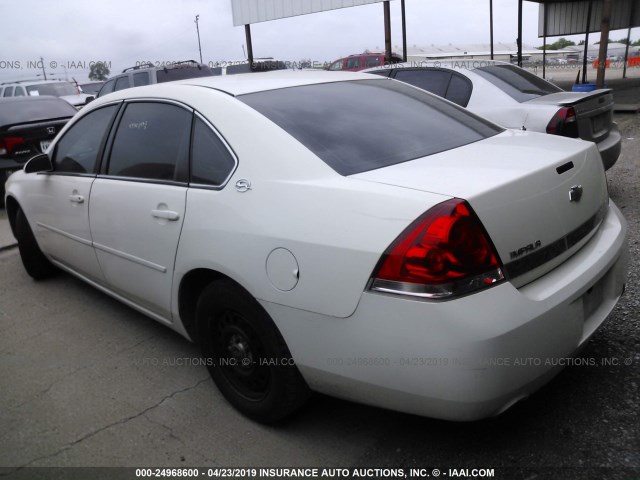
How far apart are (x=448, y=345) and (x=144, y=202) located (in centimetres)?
181

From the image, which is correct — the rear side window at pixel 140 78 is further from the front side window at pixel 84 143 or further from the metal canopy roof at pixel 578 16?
the metal canopy roof at pixel 578 16

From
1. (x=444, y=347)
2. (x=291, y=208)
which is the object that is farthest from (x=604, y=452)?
(x=291, y=208)

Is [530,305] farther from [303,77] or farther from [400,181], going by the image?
[303,77]

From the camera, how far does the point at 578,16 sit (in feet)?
77.6

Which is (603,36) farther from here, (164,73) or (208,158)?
(208,158)

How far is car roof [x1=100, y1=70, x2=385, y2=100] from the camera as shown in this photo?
282 cm

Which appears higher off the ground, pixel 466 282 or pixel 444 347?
pixel 466 282

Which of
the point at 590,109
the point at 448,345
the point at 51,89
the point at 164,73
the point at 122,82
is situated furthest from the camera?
the point at 51,89

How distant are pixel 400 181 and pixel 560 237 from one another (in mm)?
686

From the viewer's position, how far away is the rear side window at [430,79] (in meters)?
5.70

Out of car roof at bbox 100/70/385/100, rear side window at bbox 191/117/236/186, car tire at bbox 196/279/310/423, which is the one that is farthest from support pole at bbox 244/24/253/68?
car tire at bbox 196/279/310/423

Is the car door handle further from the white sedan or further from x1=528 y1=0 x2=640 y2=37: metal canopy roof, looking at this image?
x1=528 y1=0 x2=640 y2=37: metal canopy roof

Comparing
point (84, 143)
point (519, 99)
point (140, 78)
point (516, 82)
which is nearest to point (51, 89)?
point (140, 78)

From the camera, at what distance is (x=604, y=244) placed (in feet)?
8.00
